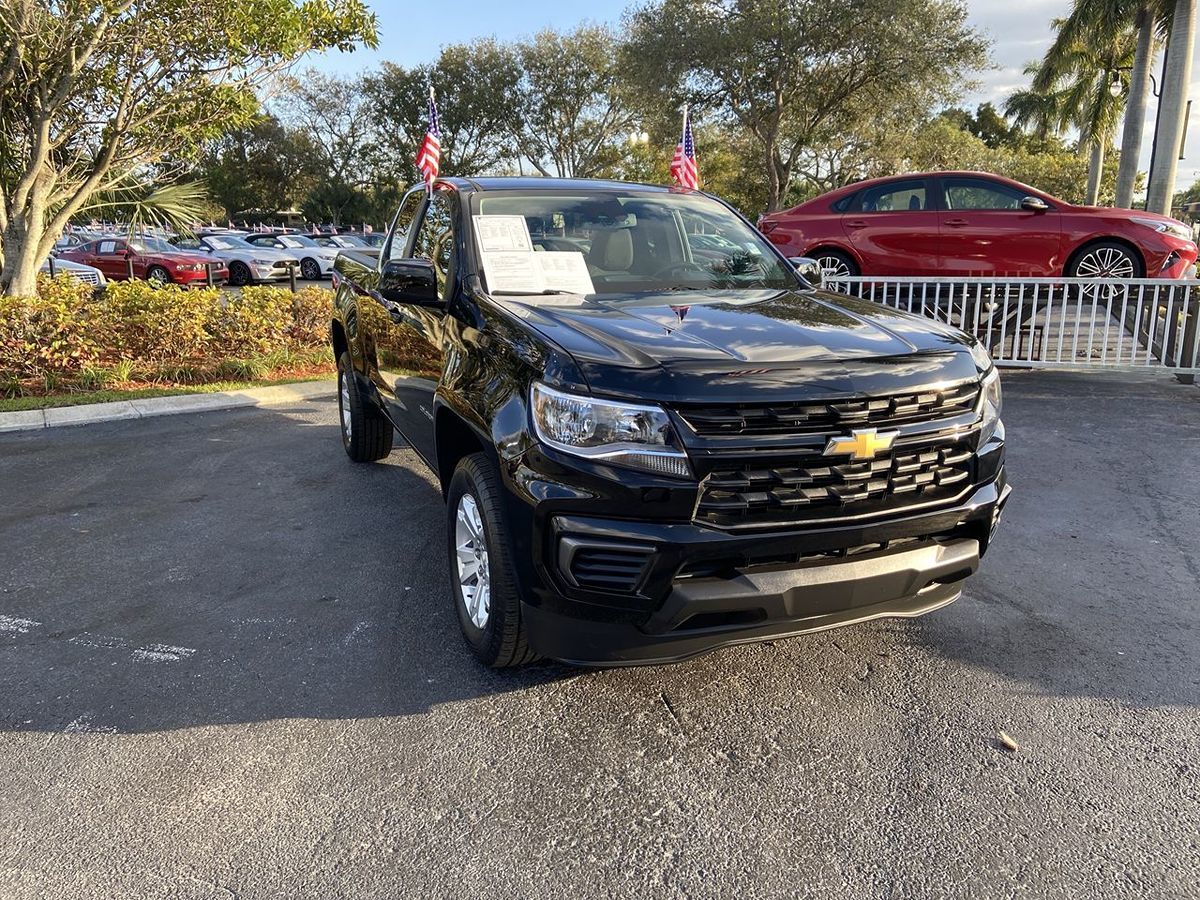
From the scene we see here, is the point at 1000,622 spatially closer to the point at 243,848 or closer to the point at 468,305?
the point at 468,305

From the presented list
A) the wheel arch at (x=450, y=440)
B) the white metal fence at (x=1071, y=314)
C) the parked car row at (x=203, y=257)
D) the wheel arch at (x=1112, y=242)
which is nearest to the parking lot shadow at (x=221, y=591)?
the wheel arch at (x=450, y=440)

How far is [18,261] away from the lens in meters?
9.02

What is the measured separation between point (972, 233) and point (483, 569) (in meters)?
8.15

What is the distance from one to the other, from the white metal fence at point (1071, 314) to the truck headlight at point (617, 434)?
6553mm

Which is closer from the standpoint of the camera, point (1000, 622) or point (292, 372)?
point (1000, 622)

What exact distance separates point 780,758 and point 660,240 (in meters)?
2.48

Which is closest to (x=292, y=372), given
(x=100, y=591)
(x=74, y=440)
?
(x=74, y=440)

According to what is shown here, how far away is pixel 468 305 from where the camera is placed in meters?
3.46

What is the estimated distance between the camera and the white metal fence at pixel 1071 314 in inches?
328

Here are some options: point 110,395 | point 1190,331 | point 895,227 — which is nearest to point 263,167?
point 110,395

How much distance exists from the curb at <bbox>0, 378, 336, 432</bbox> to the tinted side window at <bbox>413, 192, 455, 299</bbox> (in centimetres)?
436

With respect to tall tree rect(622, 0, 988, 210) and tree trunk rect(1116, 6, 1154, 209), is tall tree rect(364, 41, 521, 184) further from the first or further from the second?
tree trunk rect(1116, 6, 1154, 209)

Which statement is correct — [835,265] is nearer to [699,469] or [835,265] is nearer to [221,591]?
[221,591]

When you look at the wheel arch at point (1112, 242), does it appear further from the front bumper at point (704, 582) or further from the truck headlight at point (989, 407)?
the front bumper at point (704, 582)
